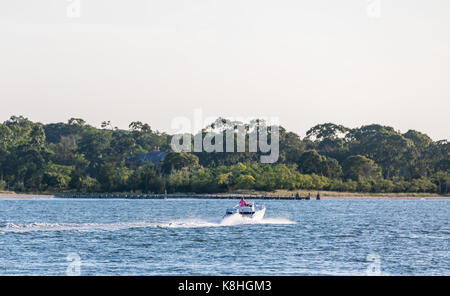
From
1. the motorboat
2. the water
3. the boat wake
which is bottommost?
the water

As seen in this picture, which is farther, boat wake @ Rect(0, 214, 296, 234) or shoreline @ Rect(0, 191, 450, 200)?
shoreline @ Rect(0, 191, 450, 200)

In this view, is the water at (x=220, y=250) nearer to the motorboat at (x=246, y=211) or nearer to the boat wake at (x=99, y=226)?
the boat wake at (x=99, y=226)

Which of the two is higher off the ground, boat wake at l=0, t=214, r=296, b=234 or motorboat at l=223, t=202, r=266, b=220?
motorboat at l=223, t=202, r=266, b=220

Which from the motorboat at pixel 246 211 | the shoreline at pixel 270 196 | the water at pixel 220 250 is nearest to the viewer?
the water at pixel 220 250

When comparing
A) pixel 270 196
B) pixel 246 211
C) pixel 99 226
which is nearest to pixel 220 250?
pixel 99 226

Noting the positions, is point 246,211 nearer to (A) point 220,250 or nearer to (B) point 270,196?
(A) point 220,250

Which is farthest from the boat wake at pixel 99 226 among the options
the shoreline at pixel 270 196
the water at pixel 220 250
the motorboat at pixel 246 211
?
the shoreline at pixel 270 196

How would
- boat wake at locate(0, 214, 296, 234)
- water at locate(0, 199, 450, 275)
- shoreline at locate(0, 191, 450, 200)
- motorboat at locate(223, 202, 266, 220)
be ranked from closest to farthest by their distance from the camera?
1. water at locate(0, 199, 450, 275)
2. boat wake at locate(0, 214, 296, 234)
3. motorboat at locate(223, 202, 266, 220)
4. shoreline at locate(0, 191, 450, 200)

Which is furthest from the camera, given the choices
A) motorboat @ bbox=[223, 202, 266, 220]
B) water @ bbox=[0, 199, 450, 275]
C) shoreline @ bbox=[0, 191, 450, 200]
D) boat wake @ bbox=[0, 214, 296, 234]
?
shoreline @ bbox=[0, 191, 450, 200]

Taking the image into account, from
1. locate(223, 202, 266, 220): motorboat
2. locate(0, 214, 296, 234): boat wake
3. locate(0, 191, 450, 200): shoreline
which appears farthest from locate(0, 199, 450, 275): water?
locate(0, 191, 450, 200): shoreline

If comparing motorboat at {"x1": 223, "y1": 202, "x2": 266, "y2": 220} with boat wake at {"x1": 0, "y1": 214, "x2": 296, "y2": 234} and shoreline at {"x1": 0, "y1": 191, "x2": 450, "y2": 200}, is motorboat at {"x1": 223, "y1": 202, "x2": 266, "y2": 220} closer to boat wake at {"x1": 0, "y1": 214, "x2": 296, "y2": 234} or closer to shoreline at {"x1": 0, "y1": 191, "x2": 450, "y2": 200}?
boat wake at {"x1": 0, "y1": 214, "x2": 296, "y2": 234}

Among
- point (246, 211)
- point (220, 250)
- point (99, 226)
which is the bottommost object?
point (220, 250)
